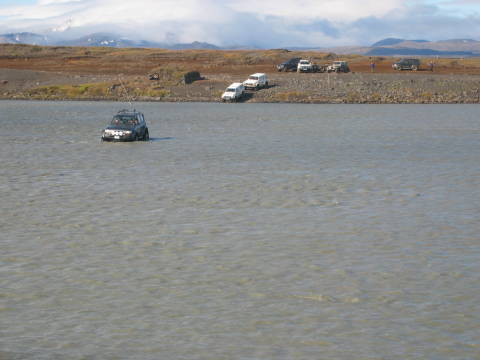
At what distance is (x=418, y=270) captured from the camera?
53.8 feet

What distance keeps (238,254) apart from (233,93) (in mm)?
65281

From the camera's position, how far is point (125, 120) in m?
44.2

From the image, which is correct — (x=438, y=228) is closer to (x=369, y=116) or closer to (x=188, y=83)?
(x=369, y=116)

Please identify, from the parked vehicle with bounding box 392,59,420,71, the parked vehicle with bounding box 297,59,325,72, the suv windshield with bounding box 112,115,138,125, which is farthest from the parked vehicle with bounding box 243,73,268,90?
the suv windshield with bounding box 112,115,138,125

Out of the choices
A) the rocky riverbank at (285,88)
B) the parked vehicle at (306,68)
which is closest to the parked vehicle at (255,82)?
the rocky riverbank at (285,88)

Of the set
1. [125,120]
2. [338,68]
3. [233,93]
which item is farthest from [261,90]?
[125,120]

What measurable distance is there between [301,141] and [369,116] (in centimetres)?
2195

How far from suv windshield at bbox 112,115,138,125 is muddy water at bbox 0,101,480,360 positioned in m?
4.70

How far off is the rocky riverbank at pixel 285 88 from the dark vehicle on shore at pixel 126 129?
132ft

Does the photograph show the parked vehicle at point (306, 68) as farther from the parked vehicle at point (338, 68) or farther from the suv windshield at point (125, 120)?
the suv windshield at point (125, 120)

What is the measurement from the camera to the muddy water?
12.3 meters

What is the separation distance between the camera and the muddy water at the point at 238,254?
12336mm

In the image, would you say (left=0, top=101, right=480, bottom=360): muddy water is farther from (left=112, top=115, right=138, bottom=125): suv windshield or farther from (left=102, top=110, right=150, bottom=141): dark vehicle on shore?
(left=112, top=115, right=138, bottom=125): suv windshield

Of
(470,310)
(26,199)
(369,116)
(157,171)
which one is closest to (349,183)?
(157,171)
